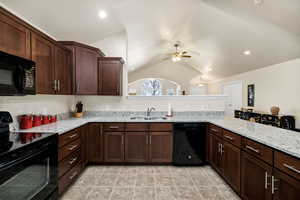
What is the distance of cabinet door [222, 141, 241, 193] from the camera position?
205 cm

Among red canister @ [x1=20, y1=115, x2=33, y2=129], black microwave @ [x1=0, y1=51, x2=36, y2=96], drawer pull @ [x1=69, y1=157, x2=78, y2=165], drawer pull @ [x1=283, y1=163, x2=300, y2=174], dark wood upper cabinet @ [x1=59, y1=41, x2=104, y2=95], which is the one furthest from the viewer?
dark wood upper cabinet @ [x1=59, y1=41, x2=104, y2=95]

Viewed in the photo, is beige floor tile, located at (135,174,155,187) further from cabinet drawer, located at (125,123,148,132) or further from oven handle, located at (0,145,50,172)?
oven handle, located at (0,145,50,172)

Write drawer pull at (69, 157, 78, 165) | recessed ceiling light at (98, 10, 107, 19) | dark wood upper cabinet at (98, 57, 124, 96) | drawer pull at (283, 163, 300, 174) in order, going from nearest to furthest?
drawer pull at (283, 163, 300, 174) → drawer pull at (69, 157, 78, 165) → recessed ceiling light at (98, 10, 107, 19) → dark wood upper cabinet at (98, 57, 124, 96)

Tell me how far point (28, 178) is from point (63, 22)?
230 cm

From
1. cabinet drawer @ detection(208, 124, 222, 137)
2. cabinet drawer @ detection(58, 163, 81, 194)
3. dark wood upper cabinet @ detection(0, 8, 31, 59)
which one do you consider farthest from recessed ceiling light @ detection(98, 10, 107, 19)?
cabinet drawer @ detection(208, 124, 222, 137)

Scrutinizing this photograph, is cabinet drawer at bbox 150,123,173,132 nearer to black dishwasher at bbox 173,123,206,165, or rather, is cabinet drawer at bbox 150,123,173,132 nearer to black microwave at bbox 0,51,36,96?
black dishwasher at bbox 173,123,206,165

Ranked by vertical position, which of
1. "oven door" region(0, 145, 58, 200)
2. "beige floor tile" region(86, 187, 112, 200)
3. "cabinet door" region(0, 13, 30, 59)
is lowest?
"beige floor tile" region(86, 187, 112, 200)

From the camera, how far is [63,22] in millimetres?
2691

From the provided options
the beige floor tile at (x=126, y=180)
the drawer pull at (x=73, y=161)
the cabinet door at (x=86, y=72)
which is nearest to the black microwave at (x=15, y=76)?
the drawer pull at (x=73, y=161)

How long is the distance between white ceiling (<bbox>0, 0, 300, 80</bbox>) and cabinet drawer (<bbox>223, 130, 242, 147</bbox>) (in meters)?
2.44

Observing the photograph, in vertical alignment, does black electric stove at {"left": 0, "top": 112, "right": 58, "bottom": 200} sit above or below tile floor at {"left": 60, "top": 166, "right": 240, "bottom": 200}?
above

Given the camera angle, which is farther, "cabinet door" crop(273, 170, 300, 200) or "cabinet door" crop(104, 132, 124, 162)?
"cabinet door" crop(104, 132, 124, 162)

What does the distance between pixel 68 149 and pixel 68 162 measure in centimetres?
17

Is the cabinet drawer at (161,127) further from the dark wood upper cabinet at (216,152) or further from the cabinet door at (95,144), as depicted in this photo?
the cabinet door at (95,144)
